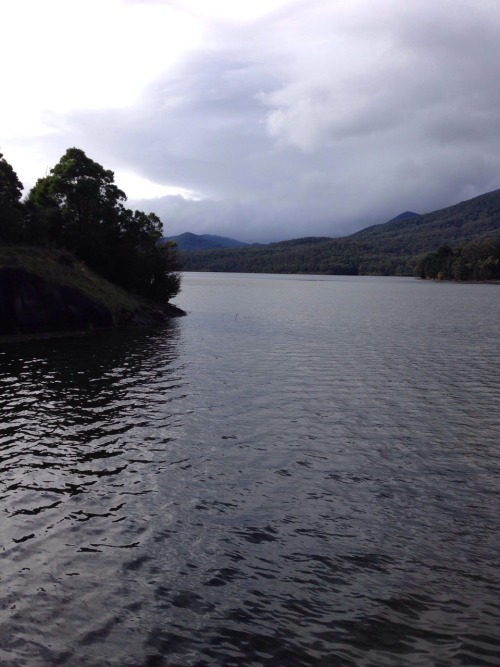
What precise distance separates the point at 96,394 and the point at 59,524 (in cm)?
1465

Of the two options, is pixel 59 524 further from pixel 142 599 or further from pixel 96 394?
pixel 96 394

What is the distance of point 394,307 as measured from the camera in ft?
316

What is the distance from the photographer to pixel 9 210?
54469 millimetres

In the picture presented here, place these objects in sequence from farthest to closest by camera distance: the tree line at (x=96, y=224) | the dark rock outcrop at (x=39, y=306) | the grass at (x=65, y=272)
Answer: the tree line at (x=96, y=224) → the grass at (x=65, y=272) → the dark rock outcrop at (x=39, y=306)

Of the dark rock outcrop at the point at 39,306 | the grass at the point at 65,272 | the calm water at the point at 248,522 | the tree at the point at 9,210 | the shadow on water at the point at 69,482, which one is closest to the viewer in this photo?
the calm water at the point at 248,522

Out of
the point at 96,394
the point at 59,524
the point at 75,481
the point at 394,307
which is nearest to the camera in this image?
the point at 59,524

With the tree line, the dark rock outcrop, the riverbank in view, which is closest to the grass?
the riverbank

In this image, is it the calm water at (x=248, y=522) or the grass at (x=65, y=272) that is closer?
the calm water at (x=248, y=522)

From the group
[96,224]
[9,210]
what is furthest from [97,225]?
[9,210]

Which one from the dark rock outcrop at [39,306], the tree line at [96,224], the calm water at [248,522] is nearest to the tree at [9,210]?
the tree line at [96,224]

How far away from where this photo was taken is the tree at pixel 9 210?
54.2 meters

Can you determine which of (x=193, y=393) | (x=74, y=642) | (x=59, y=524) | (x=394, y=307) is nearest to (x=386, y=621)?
(x=74, y=642)

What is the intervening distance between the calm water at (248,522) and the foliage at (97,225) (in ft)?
131

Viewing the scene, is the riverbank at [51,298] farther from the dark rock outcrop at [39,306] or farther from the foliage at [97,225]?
the foliage at [97,225]
